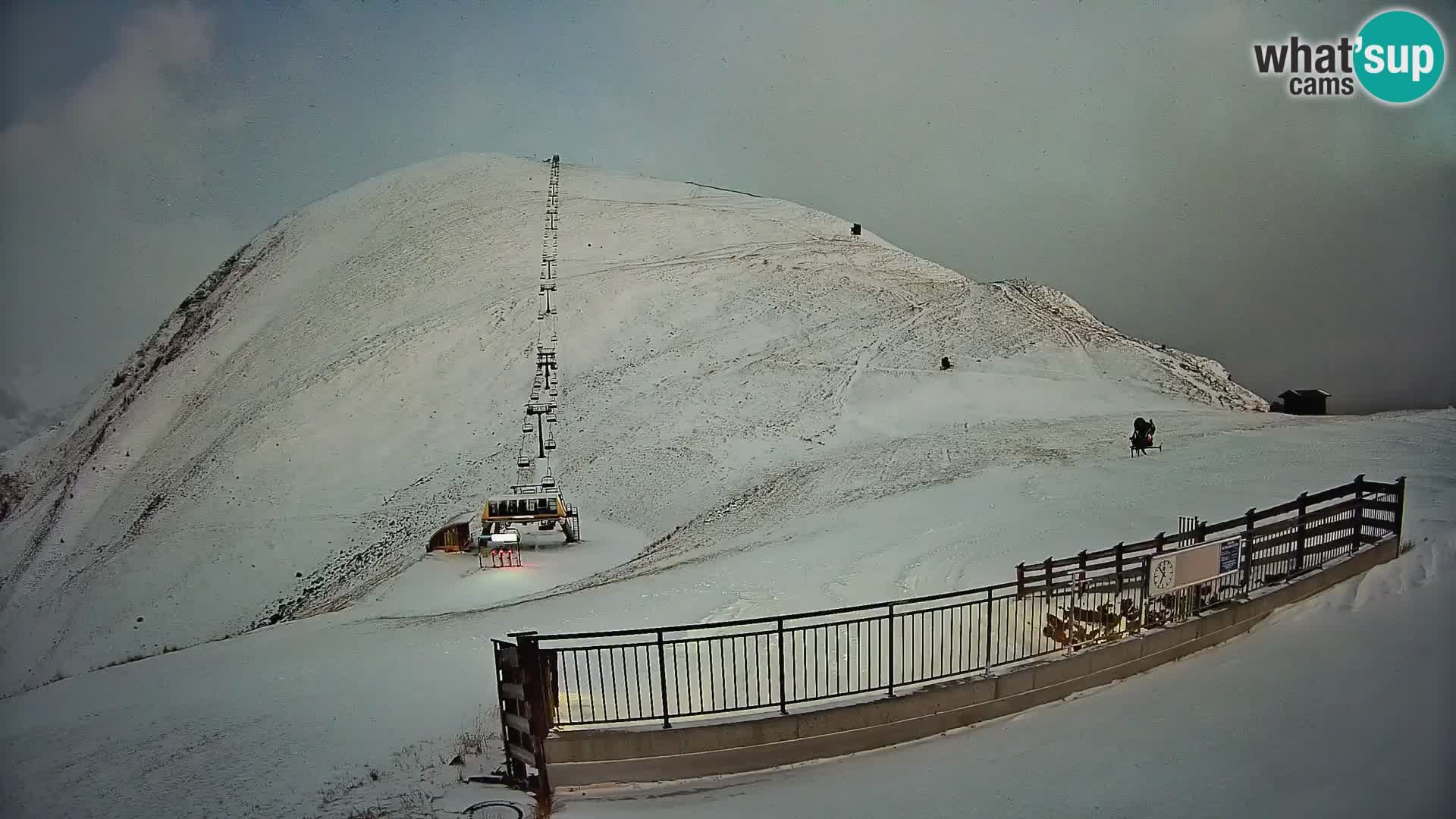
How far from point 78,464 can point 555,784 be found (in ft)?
61.8

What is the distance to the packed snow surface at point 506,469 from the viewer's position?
412 inches

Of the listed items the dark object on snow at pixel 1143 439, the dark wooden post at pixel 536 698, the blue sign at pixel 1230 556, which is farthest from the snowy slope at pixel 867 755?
the dark object on snow at pixel 1143 439

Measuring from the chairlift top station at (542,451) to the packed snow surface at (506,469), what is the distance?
705 mm

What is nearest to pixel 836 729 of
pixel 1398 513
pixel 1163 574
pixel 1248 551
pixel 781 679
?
pixel 781 679

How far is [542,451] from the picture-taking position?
32656mm

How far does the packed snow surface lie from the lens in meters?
10.5

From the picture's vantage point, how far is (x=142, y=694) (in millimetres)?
12141

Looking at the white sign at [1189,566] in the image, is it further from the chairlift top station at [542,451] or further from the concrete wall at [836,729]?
the chairlift top station at [542,451]

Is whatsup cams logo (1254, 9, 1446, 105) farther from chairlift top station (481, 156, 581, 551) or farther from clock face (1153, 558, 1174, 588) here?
chairlift top station (481, 156, 581, 551)

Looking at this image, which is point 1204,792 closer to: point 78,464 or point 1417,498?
point 1417,498

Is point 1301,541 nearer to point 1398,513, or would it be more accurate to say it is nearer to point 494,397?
point 1398,513

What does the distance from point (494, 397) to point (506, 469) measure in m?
5.80

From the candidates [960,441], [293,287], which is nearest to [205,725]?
[960,441]

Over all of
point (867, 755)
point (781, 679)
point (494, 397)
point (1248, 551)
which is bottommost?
point (867, 755)
